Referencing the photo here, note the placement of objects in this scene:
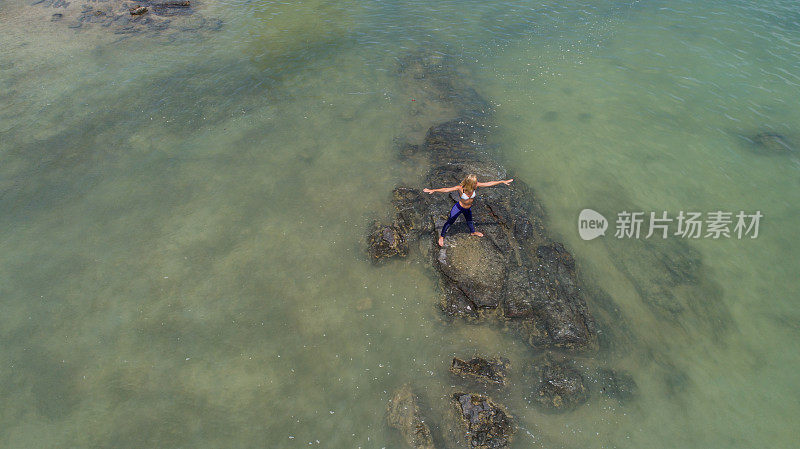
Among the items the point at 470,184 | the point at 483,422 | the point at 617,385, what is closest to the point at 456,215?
the point at 470,184

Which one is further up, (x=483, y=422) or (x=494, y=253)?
(x=494, y=253)

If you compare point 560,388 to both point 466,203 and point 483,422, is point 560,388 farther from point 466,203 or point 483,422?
point 466,203

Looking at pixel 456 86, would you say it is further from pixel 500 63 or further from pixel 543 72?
pixel 543 72

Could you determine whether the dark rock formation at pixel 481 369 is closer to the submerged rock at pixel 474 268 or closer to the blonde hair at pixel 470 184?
the submerged rock at pixel 474 268

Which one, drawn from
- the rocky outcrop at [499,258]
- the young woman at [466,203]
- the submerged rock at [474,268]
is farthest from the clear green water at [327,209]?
the young woman at [466,203]

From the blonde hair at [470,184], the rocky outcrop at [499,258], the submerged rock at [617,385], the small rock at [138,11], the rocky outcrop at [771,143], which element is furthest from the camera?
the small rock at [138,11]

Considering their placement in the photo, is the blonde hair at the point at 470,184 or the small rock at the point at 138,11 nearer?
the blonde hair at the point at 470,184
